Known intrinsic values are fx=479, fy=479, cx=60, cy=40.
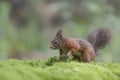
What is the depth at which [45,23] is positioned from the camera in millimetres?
5770

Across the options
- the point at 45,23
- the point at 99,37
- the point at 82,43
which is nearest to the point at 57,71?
the point at 82,43

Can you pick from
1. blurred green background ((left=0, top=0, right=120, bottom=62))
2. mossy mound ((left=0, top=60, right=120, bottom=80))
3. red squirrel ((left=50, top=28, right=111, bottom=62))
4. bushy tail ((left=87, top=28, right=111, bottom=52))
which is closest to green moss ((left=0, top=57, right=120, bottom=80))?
mossy mound ((left=0, top=60, right=120, bottom=80))

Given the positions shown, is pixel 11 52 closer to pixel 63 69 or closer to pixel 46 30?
pixel 46 30

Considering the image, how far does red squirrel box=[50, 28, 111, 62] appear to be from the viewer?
10.5 feet

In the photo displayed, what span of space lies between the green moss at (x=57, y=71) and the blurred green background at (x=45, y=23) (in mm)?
2611

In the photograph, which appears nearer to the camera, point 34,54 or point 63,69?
point 63,69

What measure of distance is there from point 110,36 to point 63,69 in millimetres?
1443

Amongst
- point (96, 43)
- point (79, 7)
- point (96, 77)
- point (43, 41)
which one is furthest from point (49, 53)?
point (96, 77)

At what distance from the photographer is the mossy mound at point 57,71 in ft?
6.76

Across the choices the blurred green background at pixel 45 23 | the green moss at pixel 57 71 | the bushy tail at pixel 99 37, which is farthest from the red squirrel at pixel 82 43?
the blurred green background at pixel 45 23

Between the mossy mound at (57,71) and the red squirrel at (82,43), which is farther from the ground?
the red squirrel at (82,43)

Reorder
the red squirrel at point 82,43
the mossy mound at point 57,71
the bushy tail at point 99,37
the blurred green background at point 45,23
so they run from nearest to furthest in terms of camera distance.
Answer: the mossy mound at point 57,71 < the red squirrel at point 82,43 < the bushy tail at point 99,37 < the blurred green background at point 45,23

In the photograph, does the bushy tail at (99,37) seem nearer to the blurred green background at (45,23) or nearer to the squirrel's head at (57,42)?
the squirrel's head at (57,42)

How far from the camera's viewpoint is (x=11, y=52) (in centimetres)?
551
